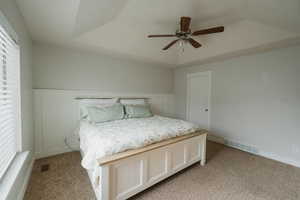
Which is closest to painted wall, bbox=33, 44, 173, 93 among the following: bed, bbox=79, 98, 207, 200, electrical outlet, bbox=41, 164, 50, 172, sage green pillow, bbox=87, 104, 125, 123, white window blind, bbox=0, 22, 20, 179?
sage green pillow, bbox=87, 104, 125, 123

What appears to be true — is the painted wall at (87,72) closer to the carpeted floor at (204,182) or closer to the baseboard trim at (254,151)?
the carpeted floor at (204,182)

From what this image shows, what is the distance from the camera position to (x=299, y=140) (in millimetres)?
2330

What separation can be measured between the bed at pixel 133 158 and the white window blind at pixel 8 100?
2.41 feet

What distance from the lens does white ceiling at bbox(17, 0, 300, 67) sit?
65.9 inches

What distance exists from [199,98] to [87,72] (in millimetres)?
3041

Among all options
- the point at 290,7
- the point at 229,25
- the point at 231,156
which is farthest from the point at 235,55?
the point at 231,156

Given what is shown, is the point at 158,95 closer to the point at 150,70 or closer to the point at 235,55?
the point at 150,70

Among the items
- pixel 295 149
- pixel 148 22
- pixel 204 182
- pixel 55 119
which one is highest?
pixel 148 22

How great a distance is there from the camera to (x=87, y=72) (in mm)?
2943

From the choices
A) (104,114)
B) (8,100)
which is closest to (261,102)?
(104,114)

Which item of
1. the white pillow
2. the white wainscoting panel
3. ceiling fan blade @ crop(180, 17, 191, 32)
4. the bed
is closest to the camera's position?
the bed

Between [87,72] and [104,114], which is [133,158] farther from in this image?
[87,72]

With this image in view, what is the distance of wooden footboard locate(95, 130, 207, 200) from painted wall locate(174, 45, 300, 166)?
63.0 inches

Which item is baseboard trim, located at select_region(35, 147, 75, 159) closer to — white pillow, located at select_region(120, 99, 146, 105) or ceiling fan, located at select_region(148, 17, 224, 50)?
white pillow, located at select_region(120, 99, 146, 105)
